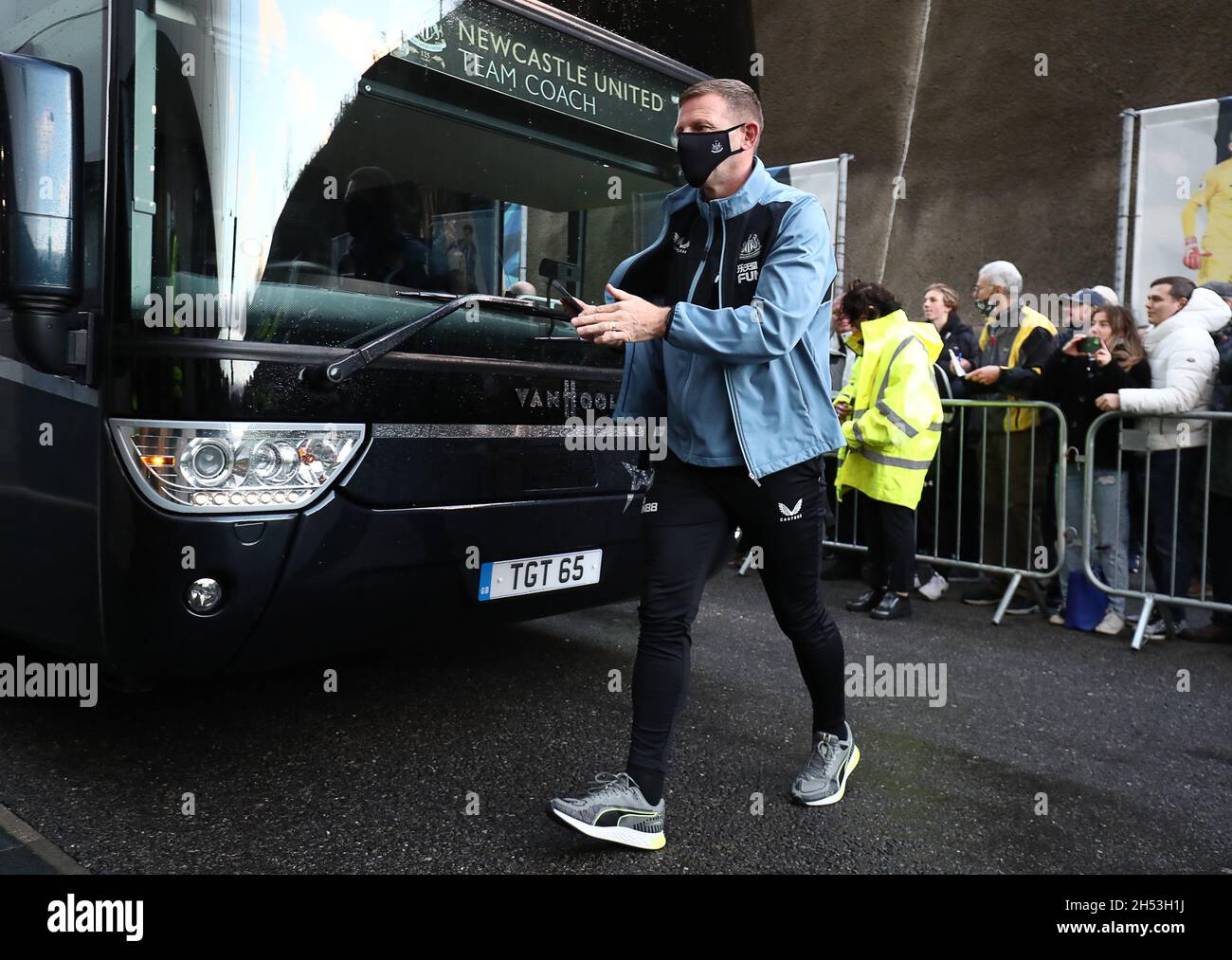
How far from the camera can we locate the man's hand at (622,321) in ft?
8.59

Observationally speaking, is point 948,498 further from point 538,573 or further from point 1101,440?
point 538,573

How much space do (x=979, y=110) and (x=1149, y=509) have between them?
16.2 ft

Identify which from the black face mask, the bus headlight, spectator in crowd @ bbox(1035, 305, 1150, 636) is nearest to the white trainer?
spectator in crowd @ bbox(1035, 305, 1150, 636)

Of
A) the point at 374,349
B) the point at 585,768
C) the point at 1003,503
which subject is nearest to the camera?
the point at 374,349

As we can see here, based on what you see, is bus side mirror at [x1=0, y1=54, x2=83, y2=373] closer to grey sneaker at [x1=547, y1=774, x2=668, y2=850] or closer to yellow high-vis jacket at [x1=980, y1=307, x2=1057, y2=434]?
grey sneaker at [x1=547, y1=774, x2=668, y2=850]

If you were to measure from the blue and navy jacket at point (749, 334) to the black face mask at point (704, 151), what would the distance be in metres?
0.11

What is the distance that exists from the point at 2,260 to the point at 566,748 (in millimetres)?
2200

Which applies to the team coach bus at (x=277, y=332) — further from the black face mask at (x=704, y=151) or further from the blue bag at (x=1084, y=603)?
the blue bag at (x=1084, y=603)

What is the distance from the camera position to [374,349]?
3072 millimetres

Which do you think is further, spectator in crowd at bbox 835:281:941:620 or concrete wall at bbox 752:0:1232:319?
concrete wall at bbox 752:0:1232:319

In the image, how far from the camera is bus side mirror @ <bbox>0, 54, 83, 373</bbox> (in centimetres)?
272

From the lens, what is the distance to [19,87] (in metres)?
2.71

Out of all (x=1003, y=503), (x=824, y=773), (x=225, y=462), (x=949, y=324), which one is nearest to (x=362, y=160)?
(x=225, y=462)

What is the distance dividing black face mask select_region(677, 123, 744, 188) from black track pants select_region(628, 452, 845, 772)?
0.77 meters
